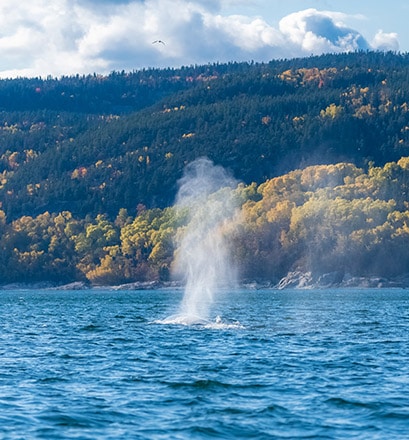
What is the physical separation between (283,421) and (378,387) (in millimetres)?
8829

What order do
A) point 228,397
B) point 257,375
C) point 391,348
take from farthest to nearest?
point 391,348 < point 257,375 < point 228,397

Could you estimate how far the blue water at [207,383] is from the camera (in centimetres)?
3878

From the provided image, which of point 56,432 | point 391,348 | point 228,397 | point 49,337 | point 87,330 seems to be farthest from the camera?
point 87,330

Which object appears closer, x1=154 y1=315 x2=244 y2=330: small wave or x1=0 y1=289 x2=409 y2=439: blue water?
x1=0 y1=289 x2=409 y2=439: blue water

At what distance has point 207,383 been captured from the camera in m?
48.2

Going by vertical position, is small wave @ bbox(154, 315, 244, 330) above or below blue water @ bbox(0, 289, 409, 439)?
above

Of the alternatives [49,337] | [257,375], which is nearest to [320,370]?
[257,375]

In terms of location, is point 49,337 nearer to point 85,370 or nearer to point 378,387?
point 85,370

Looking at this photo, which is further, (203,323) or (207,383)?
(203,323)

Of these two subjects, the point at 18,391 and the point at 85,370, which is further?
the point at 85,370

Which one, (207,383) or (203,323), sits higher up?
(203,323)

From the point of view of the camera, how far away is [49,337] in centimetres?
7500

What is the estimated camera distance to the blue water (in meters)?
38.8

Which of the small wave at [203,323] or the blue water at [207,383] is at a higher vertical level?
the small wave at [203,323]
